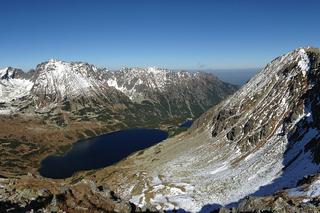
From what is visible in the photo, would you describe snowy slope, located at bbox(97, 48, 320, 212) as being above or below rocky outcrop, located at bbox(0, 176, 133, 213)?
below

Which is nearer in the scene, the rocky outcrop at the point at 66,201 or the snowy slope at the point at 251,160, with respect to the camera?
the rocky outcrop at the point at 66,201

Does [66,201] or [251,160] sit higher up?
[66,201]

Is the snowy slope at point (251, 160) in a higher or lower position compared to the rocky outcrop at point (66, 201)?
lower

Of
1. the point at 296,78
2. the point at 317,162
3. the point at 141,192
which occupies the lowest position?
the point at 141,192

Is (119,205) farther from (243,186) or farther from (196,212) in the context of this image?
(243,186)

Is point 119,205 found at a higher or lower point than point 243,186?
higher

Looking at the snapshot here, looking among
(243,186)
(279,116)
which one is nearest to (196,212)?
(243,186)

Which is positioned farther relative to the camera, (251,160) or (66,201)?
(251,160)

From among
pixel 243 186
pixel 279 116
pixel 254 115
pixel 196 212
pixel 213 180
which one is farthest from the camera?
pixel 254 115

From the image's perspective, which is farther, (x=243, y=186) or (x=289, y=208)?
(x=243, y=186)

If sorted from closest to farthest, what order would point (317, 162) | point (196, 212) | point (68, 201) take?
point (68, 201) < point (317, 162) < point (196, 212)
